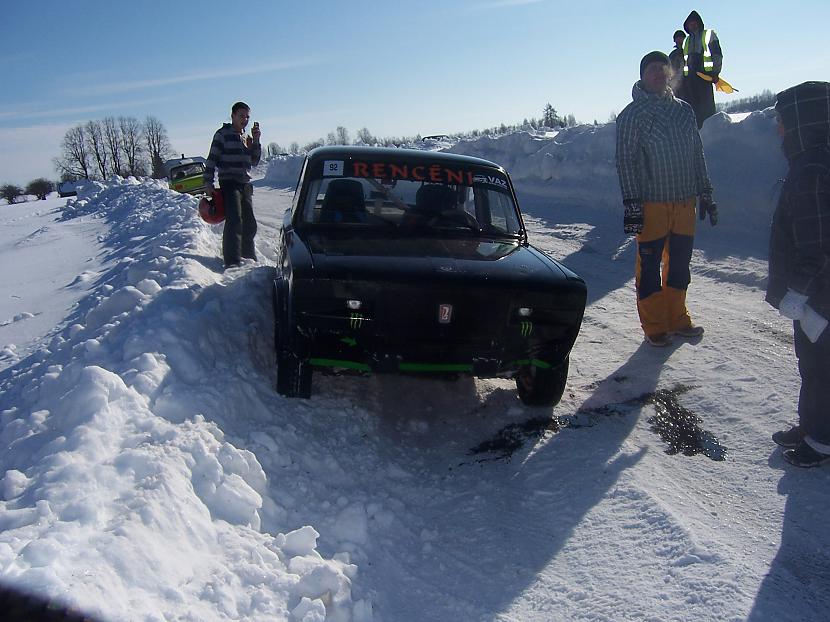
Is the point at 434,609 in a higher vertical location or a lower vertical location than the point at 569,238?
lower

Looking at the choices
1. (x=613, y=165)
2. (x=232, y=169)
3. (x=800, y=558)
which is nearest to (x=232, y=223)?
(x=232, y=169)

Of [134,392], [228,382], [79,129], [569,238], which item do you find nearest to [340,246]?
[228,382]

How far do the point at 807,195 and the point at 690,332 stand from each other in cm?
208

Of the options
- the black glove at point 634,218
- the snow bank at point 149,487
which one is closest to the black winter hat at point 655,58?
the black glove at point 634,218

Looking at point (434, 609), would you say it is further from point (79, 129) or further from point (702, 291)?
point (79, 129)

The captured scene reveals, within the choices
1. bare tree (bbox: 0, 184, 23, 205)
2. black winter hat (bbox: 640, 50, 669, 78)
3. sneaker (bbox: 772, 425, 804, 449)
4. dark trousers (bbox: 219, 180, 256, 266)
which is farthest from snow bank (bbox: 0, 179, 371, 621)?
bare tree (bbox: 0, 184, 23, 205)

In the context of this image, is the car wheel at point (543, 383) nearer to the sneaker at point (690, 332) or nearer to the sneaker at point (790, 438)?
the sneaker at point (790, 438)

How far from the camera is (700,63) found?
8.47 metres

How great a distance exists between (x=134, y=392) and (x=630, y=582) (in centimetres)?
246

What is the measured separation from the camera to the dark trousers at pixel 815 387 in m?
3.25

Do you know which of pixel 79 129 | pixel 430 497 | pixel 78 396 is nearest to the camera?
pixel 78 396

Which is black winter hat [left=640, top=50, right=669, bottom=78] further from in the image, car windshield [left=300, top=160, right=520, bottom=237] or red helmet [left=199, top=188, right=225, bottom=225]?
red helmet [left=199, top=188, right=225, bottom=225]

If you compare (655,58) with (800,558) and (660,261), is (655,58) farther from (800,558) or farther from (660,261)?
(800,558)

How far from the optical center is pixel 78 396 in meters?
3.06
